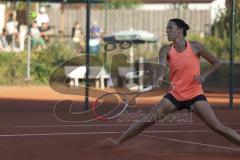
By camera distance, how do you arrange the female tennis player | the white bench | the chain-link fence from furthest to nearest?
the chain-link fence, the white bench, the female tennis player

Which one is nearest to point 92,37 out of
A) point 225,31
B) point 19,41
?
point 19,41

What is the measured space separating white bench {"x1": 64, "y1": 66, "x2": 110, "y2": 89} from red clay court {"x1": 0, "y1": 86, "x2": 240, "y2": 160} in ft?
13.8

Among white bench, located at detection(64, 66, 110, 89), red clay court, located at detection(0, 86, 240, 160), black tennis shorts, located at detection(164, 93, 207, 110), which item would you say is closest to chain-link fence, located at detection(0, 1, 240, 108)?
white bench, located at detection(64, 66, 110, 89)

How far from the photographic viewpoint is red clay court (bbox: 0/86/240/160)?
10.1 m

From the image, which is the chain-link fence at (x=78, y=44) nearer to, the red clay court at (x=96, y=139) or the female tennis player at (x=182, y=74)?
the red clay court at (x=96, y=139)

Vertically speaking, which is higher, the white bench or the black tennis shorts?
the black tennis shorts

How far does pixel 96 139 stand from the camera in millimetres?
11922

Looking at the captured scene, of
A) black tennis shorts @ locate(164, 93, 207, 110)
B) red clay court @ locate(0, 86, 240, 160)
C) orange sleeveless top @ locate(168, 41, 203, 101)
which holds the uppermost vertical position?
orange sleeveless top @ locate(168, 41, 203, 101)

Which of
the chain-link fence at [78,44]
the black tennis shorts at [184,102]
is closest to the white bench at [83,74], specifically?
the chain-link fence at [78,44]

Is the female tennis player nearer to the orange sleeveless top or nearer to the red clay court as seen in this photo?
the orange sleeveless top

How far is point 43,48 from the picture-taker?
25.8 metres

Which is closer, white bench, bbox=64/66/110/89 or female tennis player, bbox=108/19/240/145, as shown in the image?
female tennis player, bbox=108/19/240/145

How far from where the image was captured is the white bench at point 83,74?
22.1m

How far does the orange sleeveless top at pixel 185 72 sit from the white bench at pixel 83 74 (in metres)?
11.5
